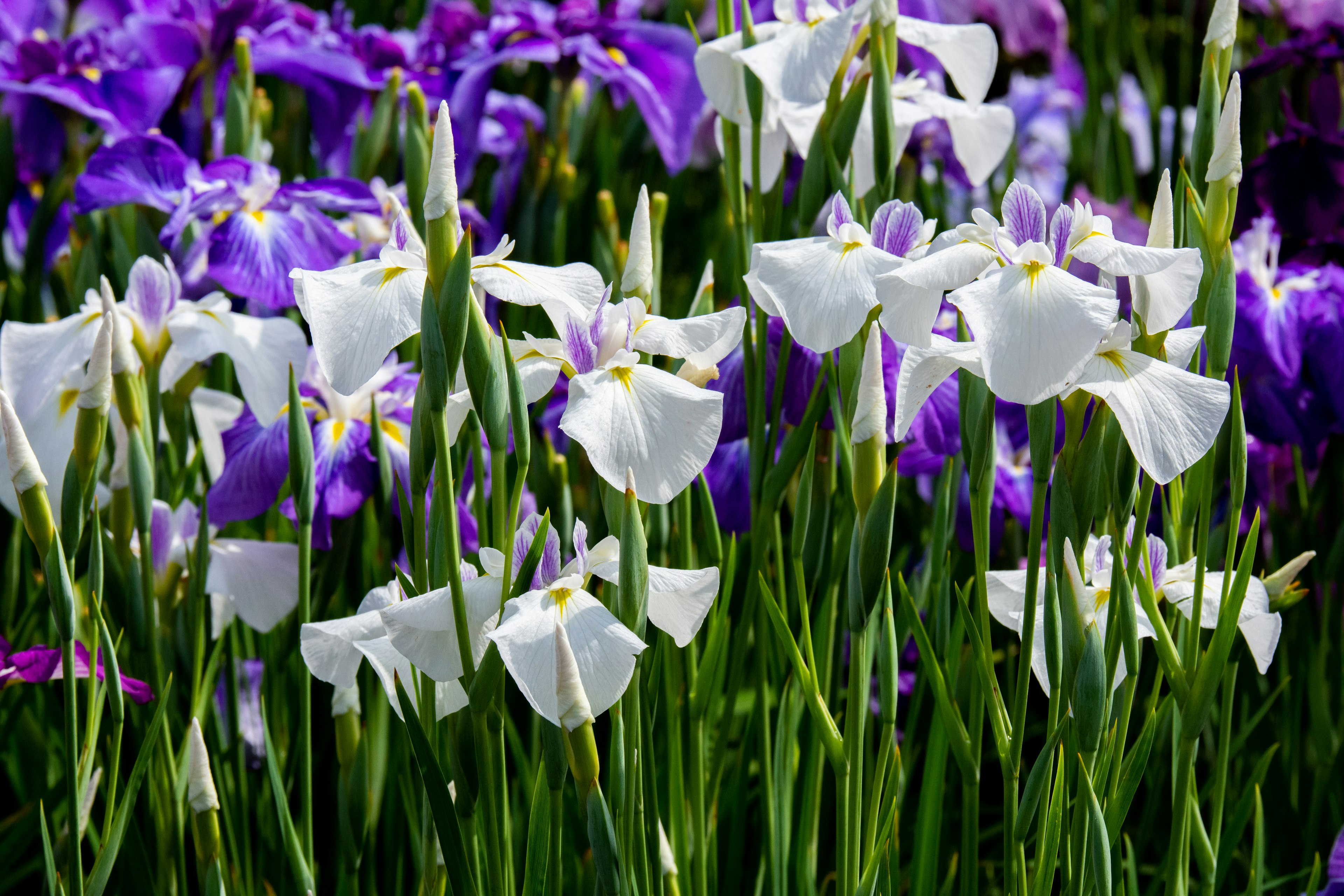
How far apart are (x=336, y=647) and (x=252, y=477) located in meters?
0.32

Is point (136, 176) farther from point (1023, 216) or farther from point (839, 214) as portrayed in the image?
point (1023, 216)

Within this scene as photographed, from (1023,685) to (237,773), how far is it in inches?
26.4

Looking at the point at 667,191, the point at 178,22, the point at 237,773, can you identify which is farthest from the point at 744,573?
the point at 178,22

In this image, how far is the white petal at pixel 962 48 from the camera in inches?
38.2

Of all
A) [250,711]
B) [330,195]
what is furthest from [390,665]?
[330,195]

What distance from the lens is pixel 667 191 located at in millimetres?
1968

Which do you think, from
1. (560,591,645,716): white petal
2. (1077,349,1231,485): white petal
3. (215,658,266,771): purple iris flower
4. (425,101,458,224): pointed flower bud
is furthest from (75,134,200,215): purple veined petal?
(1077,349,1231,485): white petal

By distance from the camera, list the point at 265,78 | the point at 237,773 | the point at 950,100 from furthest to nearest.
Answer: the point at 265,78 → the point at 950,100 → the point at 237,773

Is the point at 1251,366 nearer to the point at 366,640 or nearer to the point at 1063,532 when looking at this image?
the point at 1063,532

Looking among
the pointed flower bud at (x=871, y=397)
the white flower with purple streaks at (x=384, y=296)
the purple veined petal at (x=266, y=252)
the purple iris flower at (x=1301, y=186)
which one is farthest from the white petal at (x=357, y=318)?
the purple iris flower at (x=1301, y=186)

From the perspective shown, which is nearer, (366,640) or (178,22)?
(366,640)

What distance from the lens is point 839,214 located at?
686mm

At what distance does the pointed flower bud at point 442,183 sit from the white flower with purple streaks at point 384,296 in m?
0.04

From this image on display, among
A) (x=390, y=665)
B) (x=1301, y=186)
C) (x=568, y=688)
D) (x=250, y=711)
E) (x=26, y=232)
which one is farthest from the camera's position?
(x=26, y=232)
